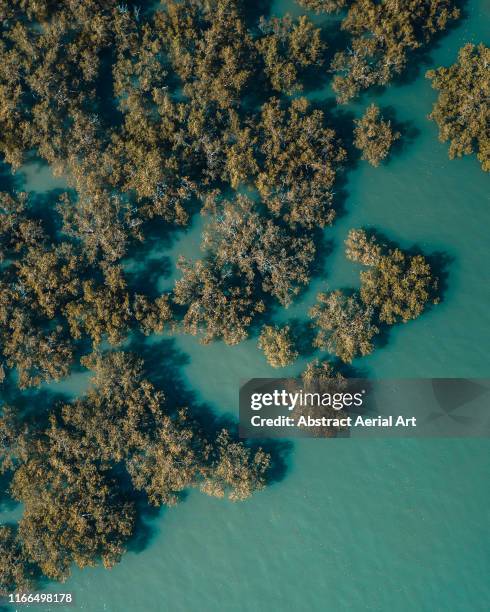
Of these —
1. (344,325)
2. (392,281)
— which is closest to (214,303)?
(344,325)

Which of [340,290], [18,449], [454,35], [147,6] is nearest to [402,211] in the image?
[340,290]

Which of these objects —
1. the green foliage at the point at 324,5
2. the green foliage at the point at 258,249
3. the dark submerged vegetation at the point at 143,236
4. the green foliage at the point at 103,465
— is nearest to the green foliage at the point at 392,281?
the dark submerged vegetation at the point at 143,236

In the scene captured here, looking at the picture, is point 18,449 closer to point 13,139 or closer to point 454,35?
point 13,139

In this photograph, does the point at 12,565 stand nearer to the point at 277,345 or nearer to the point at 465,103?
the point at 277,345

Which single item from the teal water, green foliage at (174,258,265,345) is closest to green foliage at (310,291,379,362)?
the teal water

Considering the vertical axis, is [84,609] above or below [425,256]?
below

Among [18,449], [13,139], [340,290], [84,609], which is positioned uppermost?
[13,139]

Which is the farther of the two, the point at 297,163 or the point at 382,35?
the point at 382,35

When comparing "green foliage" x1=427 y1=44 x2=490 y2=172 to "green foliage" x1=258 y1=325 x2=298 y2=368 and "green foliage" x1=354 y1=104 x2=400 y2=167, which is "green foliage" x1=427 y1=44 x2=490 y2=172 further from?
"green foliage" x1=258 y1=325 x2=298 y2=368

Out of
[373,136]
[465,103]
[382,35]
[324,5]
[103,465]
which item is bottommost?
[103,465]
